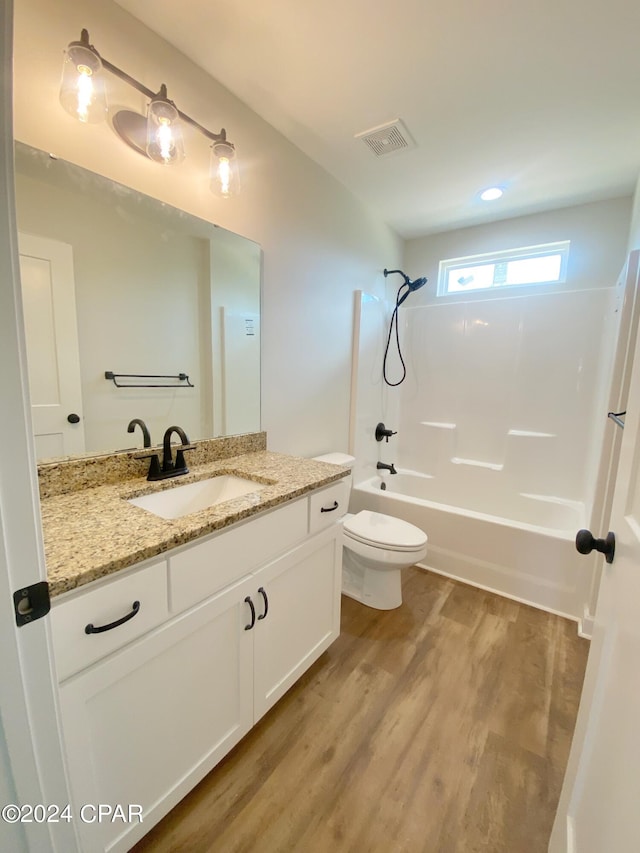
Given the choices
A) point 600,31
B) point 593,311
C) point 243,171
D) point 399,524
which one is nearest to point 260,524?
point 399,524

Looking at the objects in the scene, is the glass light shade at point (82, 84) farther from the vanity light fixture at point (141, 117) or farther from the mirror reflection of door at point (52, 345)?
the mirror reflection of door at point (52, 345)

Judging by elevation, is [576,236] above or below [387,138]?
below

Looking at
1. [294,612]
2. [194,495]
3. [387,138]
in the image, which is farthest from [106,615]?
[387,138]

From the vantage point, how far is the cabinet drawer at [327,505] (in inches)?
52.1

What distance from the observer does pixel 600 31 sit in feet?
3.86

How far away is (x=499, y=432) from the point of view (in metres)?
2.74

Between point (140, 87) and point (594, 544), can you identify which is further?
point (140, 87)

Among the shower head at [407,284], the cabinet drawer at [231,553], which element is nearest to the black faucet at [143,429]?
the cabinet drawer at [231,553]

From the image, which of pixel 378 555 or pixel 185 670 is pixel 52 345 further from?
pixel 378 555

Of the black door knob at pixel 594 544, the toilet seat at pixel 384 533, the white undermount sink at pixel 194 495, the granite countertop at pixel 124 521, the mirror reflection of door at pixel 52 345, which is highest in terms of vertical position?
the mirror reflection of door at pixel 52 345

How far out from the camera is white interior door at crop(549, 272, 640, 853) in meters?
0.49

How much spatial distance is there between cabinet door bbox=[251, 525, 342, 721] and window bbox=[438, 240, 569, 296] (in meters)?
2.44

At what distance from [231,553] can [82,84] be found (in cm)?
144

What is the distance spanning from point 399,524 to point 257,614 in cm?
112
